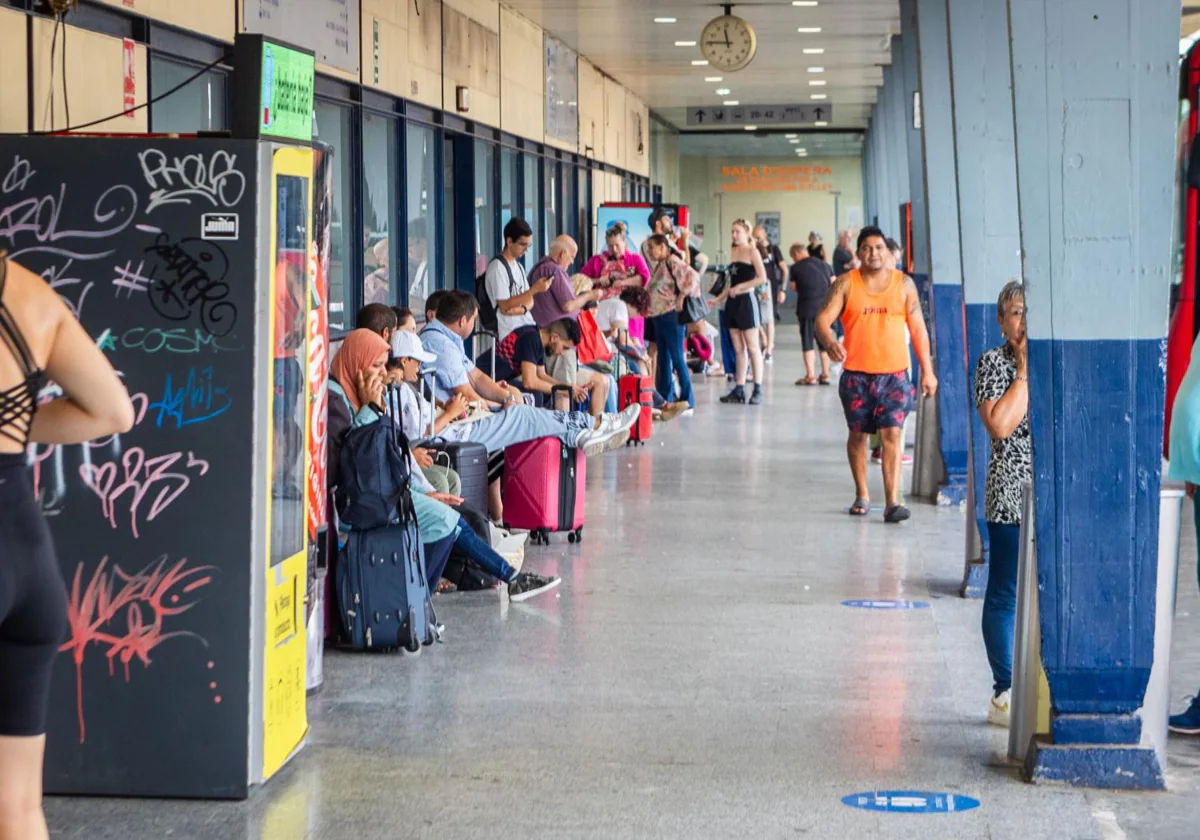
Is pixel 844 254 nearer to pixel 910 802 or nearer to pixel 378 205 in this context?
pixel 378 205

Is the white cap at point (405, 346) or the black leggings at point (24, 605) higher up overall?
the white cap at point (405, 346)

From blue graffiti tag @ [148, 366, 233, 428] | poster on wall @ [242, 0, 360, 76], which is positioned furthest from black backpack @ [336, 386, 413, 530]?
poster on wall @ [242, 0, 360, 76]

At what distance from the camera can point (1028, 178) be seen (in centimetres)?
511

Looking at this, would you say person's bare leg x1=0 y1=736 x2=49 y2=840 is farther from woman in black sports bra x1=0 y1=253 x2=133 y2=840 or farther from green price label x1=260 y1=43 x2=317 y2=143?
green price label x1=260 y1=43 x2=317 y2=143

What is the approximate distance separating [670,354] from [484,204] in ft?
7.60

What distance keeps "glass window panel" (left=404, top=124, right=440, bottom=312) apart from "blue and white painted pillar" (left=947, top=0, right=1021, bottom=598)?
19.7ft

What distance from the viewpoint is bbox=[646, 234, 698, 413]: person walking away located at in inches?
629

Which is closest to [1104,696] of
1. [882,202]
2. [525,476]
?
[525,476]

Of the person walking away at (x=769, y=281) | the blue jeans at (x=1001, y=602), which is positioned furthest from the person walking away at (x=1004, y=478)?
the person walking away at (x=769, y=281)

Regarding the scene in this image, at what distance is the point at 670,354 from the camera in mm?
16484

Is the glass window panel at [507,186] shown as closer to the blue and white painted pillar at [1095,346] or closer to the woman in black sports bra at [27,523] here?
the blue and white painted pillar at [1095,346]

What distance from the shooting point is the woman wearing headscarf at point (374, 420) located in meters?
6.69

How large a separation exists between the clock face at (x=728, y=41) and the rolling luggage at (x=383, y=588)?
40.1 feet

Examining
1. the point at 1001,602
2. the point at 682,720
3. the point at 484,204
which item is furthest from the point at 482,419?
the point at 484,204
